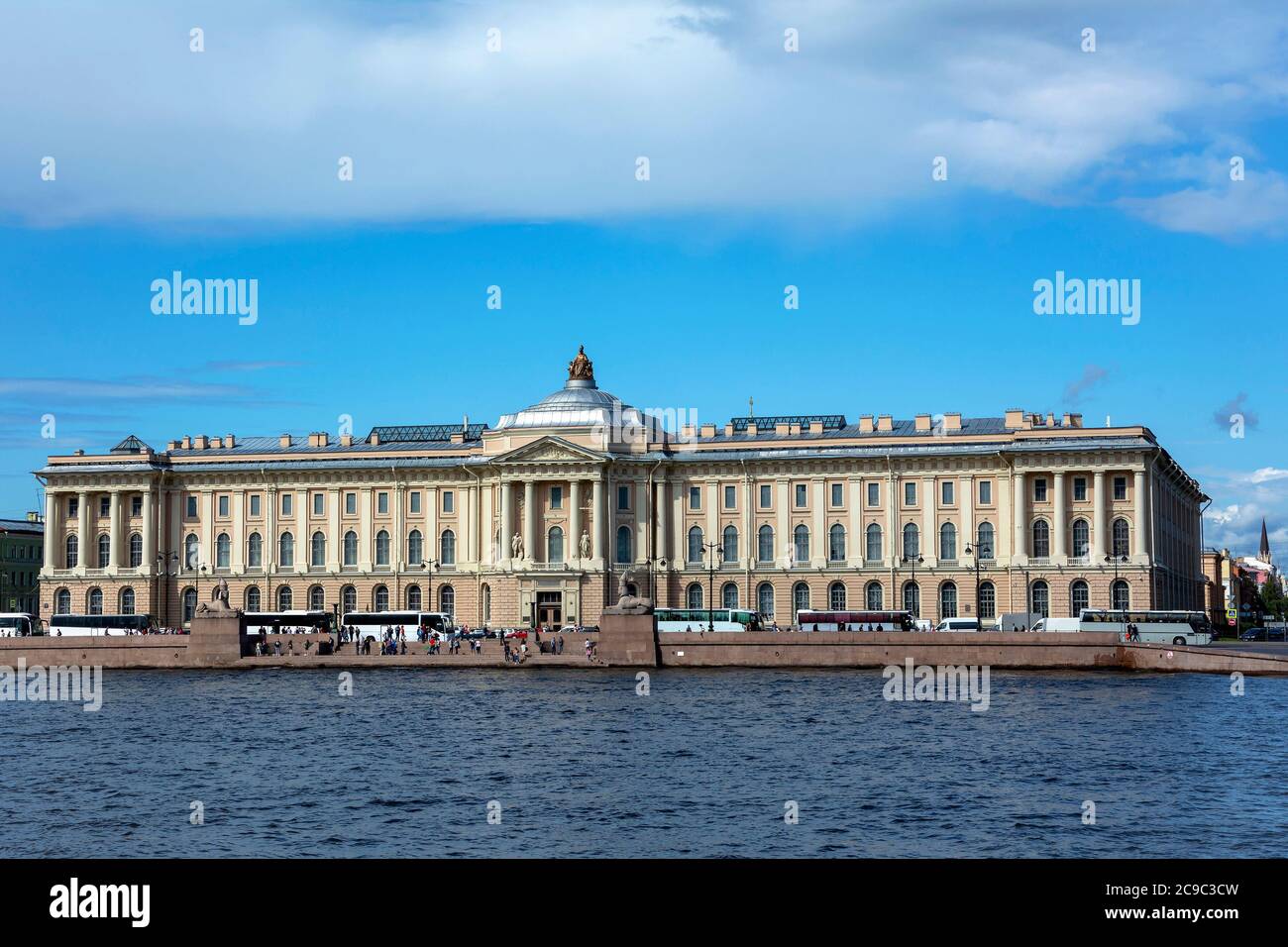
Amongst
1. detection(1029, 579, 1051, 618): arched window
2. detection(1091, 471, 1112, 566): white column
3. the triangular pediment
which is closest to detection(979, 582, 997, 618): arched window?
detection(1029, 579, 1051, 618): arched window

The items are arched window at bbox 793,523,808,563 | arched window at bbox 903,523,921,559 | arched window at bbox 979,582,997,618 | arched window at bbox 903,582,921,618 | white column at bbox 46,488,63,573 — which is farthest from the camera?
white column at bbox 46,488,63,573

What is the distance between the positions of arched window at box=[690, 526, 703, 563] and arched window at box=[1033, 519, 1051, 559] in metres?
15.3

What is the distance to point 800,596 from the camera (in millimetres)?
72000

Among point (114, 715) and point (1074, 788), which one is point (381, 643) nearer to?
point (114, 715)

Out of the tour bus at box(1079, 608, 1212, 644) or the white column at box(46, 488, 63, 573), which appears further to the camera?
the white column at box(46, 488, 63, 573)

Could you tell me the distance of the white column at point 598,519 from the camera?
72.1 metres

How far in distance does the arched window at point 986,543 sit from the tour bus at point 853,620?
759 cm

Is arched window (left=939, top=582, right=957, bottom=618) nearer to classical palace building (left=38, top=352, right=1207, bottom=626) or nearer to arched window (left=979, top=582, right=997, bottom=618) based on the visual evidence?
classical palace building (left=38, top=352, right=1207, bottom=626)

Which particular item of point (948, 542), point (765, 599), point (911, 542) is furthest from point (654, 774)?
point (765, 599)

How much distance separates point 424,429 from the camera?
79375 mm

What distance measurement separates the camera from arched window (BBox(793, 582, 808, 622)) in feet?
236

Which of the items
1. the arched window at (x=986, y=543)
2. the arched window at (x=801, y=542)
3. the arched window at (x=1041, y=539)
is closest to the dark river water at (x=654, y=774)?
the arched window at (x=1041, y=539)

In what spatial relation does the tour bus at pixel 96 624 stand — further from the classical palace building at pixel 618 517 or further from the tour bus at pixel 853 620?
the tour bus at pixel 853 620

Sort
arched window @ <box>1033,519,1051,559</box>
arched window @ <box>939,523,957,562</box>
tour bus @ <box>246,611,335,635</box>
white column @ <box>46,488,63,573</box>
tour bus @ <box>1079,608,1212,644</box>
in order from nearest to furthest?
tour bus @ <box>1079,608,1212,644</box>
tour bus @ <box>246,611,335,635</box>
arched window @ <box>1033,519,1051,559</box>
arched window @ <box>939,523,957,562</box>
white column @ <box>46,488,63,573</box>
